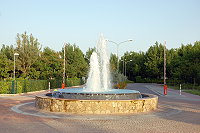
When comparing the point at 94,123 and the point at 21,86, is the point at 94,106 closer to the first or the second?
the point at 94,123

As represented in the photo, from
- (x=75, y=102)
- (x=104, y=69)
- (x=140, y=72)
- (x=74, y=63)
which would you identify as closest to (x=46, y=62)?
(x=74, y=63)

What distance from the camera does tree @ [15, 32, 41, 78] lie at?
45.7 metres

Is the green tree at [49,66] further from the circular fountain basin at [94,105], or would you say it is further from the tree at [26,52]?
the circular fountain basin at [94,105]

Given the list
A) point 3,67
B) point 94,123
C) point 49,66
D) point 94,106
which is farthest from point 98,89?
point 49,66

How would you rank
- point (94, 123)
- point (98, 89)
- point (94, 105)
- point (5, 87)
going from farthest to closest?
point (5, 87) < point (98, 89) < point (94, 105) < point (94, 123)

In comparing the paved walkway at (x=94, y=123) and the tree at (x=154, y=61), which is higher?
the tree at (x=154, y=61)

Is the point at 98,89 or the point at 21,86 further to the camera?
the point at 21,86

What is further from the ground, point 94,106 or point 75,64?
point 75,64

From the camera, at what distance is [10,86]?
28.7 m

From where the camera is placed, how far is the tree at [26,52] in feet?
150

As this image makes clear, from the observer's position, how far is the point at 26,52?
45812mm

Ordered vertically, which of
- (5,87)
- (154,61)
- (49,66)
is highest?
(154,61)

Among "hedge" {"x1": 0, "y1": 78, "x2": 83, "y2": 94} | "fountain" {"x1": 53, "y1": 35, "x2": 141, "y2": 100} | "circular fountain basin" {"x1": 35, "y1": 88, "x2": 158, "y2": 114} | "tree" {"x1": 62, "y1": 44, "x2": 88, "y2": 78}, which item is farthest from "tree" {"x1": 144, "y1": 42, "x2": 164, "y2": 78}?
"circular fountain basin" {"x1": 35, "y1": 88, "x2": 158, "y2": 114}

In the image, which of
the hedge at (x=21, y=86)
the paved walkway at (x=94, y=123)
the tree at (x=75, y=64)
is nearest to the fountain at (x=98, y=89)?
the paved walkway at (x=94, y=123)
